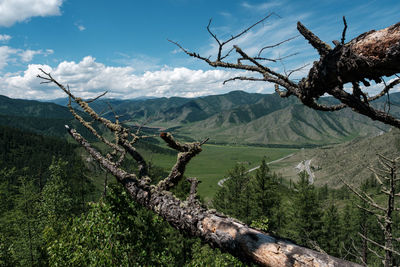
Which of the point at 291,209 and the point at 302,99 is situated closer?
the point at 302,99

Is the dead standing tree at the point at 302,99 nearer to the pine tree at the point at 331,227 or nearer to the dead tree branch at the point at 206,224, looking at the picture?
the dead tree branch at the point at 206,224

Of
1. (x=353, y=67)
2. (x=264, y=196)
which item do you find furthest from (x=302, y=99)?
(x=264, y=196)

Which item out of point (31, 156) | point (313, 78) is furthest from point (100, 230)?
point (31, 156)

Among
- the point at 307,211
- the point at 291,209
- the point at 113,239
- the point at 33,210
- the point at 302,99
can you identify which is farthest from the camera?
the point at 291,209

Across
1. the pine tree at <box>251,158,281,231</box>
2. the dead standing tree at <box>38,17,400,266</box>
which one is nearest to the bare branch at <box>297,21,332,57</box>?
the dead standing tree at <box>38,17,400,266</box>

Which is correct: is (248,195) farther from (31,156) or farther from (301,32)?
(31,156)

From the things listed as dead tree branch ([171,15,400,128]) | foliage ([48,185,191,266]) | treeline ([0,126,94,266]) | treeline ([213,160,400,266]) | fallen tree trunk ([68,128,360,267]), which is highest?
dead tree branch ([171,15,400,128])

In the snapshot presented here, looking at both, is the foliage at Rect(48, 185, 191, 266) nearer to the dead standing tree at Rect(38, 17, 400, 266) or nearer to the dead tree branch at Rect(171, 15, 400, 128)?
the dead standing tree at Rect(38, 17, 400, 266)

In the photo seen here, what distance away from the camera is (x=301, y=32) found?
116 inches

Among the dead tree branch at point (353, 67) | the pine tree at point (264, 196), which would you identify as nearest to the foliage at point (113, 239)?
the dead tree branch at point (353, 67)

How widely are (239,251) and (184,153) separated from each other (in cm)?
268

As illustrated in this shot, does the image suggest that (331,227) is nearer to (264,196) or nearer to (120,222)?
(264,196)

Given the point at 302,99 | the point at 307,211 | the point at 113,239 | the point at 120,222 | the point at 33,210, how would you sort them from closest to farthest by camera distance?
1. the point at 302,99
2. the point at 113,239
3. the point at 120,222
4. the point at 33,210
5. the point at 307,211

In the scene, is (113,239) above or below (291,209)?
above
